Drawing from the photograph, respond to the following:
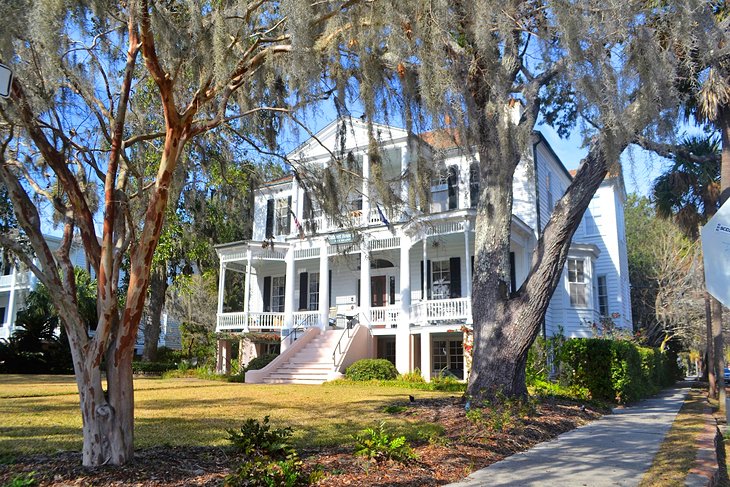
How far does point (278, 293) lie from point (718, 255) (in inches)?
880

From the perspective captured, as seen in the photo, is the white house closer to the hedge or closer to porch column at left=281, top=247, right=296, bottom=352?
porch column at left=281, top=247, right=296, bottom=352

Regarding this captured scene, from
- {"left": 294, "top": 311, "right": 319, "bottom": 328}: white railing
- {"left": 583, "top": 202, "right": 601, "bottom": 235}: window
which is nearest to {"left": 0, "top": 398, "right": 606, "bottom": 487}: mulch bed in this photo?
{"left": 294, "top": 311, "right": 319, "bottom": 328}: white railing

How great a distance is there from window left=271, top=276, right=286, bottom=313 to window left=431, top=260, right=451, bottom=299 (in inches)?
289

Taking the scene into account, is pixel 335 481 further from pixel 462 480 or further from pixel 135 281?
pixel 135 281

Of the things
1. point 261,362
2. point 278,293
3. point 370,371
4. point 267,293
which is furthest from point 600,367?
point 267,293

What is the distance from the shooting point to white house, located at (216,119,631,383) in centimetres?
1992

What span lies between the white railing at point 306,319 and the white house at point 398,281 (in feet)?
0.14

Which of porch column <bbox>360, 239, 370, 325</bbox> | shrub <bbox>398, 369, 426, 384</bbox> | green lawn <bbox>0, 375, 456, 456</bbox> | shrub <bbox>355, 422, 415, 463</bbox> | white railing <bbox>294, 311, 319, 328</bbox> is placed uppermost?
porch column <bbox>360, 239, 370, 325</bbox>

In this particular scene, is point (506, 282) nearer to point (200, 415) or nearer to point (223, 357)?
point (200, 415)

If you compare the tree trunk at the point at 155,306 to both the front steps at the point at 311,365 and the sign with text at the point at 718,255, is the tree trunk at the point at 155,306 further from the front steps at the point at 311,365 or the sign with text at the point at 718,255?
the sign with text at the point at 718,255

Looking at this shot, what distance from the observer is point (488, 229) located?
10.5 metres

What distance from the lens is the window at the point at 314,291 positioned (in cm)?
2528

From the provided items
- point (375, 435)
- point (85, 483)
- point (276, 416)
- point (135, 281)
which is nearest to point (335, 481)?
point (375, 435)

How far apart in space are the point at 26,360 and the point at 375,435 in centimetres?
2322
